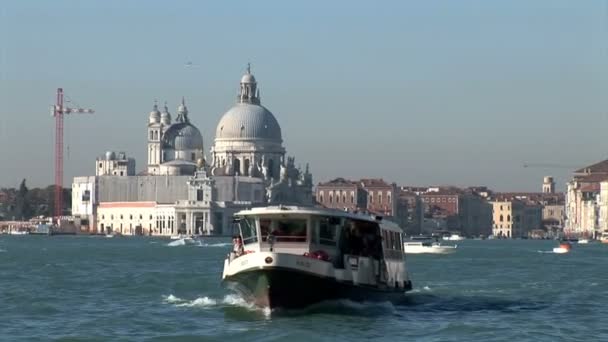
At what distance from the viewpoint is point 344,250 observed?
30922 millimetres

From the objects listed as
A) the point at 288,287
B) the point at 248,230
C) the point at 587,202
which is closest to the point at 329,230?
the point at 248,230

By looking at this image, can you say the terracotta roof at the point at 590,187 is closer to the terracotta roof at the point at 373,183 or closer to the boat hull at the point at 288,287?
the terracotta roof at the point at 373,183

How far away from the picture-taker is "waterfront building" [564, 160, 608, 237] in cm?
15250

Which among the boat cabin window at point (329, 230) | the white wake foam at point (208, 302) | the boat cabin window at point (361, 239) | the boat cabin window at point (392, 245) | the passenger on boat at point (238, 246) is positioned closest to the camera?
the boat cabin window at point (329, 230)

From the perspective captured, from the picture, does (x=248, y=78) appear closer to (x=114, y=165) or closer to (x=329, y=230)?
(x=114, y=165)

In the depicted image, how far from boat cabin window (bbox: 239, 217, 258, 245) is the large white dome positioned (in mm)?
131126

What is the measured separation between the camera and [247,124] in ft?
534

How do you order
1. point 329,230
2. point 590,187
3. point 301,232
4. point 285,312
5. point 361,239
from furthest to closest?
point 590,187
point 361,239
point 329,230
point 301,232
point 285,312

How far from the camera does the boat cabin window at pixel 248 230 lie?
30797mm

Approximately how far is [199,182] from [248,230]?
12505 cm

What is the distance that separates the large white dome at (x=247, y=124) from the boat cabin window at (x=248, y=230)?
131126 millimetres

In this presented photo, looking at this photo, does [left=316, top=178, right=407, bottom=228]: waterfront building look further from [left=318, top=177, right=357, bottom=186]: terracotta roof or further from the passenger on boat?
the passenger on boat

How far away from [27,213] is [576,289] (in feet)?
476

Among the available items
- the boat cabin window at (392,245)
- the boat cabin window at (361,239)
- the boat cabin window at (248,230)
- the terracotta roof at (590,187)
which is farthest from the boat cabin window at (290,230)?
the terracotta roof at (590,187)
